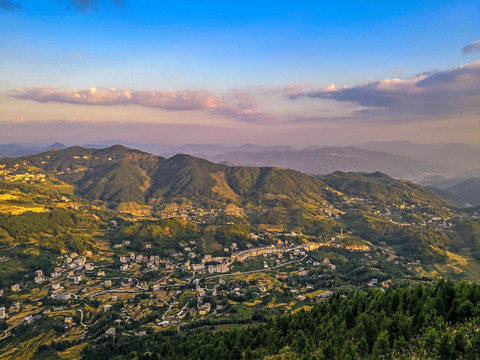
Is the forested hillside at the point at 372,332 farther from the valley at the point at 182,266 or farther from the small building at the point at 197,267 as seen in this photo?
the small building at the point at 197,267

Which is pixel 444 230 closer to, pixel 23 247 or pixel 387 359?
pixel 387 359

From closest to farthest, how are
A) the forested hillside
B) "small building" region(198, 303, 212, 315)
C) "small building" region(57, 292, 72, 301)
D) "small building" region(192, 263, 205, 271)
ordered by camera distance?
the forested hillside < "small building" region(198, 303, 212, 315) < "small building" region(57, 292, 72, 301) < "small building" region(192, 263, 205, 271)

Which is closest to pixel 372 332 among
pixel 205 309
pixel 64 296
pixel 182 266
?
pixel 205 309

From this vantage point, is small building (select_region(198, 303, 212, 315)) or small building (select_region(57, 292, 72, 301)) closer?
small building (select_region(198, 303, 212, 315))

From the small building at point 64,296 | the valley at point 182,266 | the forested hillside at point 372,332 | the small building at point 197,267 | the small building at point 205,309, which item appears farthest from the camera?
the small building at point 197,267

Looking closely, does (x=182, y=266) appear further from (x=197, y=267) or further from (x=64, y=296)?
(x=64, y=296)

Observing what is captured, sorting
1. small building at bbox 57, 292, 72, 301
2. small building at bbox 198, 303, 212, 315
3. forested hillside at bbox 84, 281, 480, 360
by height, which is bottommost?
small building at bbox 198, 303, 212, 315

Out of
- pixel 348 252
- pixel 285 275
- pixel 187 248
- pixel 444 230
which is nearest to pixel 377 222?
pixel 444 230

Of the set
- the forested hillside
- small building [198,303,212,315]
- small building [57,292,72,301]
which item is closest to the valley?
small building [57,292,72,301]

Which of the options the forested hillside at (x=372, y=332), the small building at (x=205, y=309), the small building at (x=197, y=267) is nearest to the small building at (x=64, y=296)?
the small building at (x=205, y=309)

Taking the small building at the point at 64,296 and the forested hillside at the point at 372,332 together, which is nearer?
the forested hillside at the point at 372,332

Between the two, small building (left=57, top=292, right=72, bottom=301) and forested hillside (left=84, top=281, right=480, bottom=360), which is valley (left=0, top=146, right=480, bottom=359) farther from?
forested hillside (left=84, top=281, right=480, bottom=360)
